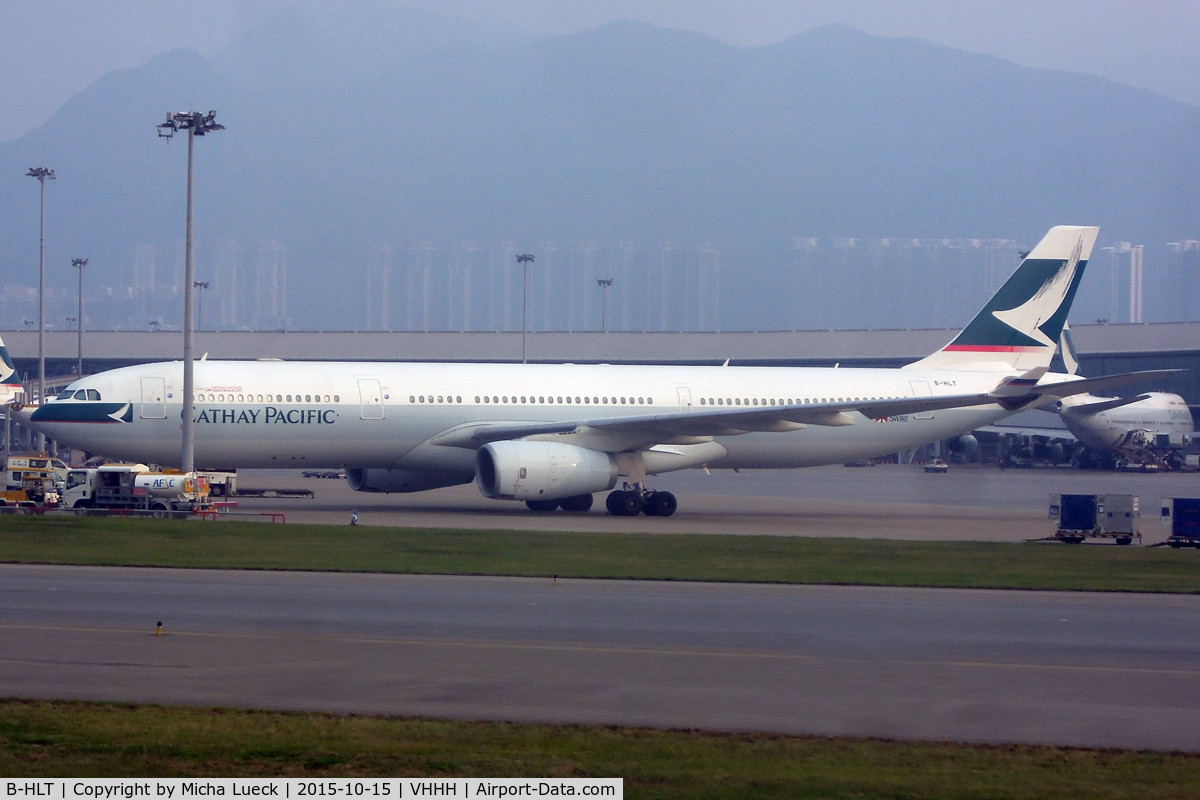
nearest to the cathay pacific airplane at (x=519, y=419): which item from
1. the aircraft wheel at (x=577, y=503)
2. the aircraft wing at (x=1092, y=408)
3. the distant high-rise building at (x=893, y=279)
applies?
the aircraft wheel at (x=577, y=503)

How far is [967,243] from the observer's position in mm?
179375

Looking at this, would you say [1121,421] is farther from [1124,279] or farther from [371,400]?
[1124,279]

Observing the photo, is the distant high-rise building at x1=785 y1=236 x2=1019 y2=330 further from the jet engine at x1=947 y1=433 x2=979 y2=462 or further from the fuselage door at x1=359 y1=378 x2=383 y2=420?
the fuselage door at x1=359 y1=378 x2=383 y2=420

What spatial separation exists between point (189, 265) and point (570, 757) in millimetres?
25187

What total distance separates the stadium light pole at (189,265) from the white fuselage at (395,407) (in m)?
0.77

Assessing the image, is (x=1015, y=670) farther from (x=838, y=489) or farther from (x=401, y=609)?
(x=838, y=489)

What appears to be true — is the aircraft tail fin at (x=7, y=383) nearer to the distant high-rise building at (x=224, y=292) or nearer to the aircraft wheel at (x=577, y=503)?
the aircraft wheel at (x=577, y=503)

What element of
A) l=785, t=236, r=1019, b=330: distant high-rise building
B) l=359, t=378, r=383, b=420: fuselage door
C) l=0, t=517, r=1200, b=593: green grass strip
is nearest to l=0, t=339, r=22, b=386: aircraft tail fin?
l=359, t=378, r=383, b=420: fuselage door

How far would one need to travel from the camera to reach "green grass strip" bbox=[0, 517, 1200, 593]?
1966 centimetres

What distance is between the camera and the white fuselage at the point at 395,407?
3038cm

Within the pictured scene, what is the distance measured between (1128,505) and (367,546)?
16462 mm

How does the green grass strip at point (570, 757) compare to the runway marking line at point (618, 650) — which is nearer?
the green grass strip at point (570, 757)

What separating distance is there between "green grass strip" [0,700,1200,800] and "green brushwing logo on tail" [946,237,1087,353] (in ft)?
99.0

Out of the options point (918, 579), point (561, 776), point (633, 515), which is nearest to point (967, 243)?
point (633, 515)
